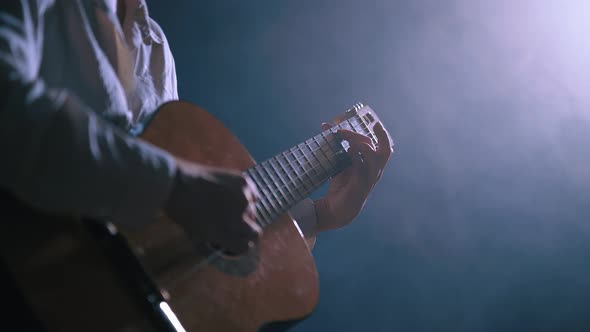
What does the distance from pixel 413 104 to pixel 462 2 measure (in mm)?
505

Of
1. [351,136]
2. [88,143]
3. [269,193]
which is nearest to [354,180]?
[351,136]

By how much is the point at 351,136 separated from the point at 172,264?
0.59 meters

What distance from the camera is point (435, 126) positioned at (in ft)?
5.40

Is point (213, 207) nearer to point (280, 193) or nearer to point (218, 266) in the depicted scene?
point (218, 266)

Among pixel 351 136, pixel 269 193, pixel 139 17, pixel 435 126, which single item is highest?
pixel 139 17

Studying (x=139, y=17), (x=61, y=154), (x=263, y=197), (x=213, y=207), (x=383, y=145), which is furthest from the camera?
(x=383, y=145)

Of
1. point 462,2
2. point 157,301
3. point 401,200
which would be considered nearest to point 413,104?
point 401,200

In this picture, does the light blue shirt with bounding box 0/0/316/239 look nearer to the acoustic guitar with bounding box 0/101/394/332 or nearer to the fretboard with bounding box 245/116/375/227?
the acoustic guitar with bounding box 0/101/394/332

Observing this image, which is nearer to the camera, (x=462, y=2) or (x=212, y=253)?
(x=212, y=253)

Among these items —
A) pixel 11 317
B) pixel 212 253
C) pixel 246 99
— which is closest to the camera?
pixel 11 317

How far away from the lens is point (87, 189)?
0.41 m

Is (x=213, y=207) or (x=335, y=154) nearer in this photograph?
(x=213, y=207)

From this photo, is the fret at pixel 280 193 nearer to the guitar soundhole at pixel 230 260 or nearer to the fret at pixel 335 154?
the guitar soundhole at pixel 230 260

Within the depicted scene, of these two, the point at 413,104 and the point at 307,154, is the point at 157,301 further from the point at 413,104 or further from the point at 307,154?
the point at 413,104
